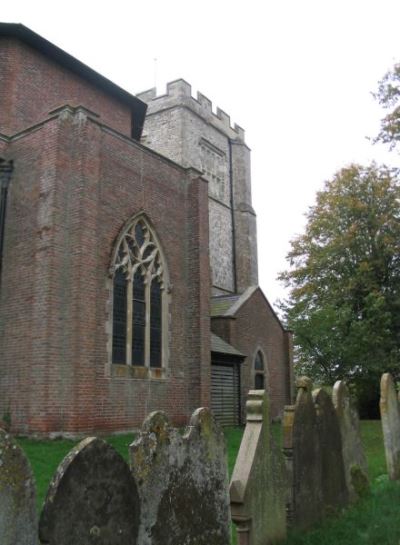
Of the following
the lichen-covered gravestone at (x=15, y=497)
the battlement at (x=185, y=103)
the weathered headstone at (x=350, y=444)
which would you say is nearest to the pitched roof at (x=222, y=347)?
the weathered headstone at (x=350, y=444)

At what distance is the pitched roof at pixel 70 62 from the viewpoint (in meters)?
14.8

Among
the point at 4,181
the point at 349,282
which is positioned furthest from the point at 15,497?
the point at 349,282

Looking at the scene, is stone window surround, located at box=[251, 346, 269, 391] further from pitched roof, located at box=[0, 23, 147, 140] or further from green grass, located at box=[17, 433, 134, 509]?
pitched roof, located at box=[0, 23, 147, 140]

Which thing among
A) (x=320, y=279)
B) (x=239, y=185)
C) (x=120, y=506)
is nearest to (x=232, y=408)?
(x=320, y=279)

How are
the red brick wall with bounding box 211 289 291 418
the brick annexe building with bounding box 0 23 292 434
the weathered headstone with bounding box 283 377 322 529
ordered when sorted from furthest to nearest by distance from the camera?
1. the red brick wall with bounding box 211 289 291 418
2. the brick annexe building with bounding box 0 23 292 434
3. the weathered headstone with bounding box 283 377 322 529

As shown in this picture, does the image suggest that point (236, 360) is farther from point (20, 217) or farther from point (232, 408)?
point (20, 217)

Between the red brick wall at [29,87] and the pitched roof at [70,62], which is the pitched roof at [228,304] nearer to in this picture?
the pitched roof at [70,62]

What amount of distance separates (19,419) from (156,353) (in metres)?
3.99

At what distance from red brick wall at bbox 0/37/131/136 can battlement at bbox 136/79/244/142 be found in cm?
1590

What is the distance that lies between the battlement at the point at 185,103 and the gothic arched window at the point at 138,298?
2000 cm

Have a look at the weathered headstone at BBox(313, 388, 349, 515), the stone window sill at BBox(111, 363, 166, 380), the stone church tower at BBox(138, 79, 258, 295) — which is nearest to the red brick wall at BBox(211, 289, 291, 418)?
the stone window sill at BBox(111, 363, 166, 380)

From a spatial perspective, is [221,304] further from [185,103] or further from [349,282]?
[185,103]

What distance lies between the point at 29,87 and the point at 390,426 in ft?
43.0

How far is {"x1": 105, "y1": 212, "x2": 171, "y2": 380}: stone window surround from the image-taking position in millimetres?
12648
